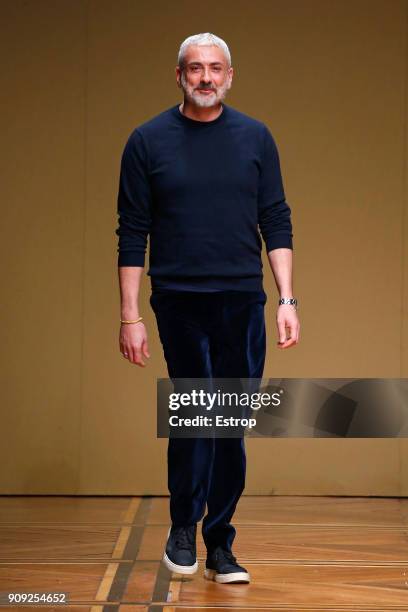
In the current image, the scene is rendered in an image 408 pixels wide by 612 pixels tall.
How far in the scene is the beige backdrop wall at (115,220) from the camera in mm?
4730

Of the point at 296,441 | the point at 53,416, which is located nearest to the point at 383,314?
the point at 296,441

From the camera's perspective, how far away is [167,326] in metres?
2.99

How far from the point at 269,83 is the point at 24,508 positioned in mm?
2001

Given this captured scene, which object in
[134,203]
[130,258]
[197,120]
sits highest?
[197,120]

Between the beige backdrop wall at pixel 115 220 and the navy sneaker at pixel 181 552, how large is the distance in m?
1.74

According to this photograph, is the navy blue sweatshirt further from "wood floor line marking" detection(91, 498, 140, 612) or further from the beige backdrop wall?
the beige backdrop wall

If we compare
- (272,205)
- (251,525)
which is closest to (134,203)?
(272,205)

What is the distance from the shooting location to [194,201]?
2928 millimetres

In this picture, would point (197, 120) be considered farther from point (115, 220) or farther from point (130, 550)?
point (115, 220)

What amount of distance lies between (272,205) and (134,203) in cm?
37

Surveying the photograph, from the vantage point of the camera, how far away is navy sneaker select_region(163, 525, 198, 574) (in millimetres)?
3010

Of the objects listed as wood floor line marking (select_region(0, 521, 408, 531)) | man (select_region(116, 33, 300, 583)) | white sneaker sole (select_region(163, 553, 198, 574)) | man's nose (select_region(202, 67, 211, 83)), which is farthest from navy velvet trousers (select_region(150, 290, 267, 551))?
wood floor line marking (select_region(0, 521, 408, 531))

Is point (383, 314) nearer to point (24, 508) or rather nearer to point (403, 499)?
point (403, 499)

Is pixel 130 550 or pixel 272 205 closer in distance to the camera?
pixel 272 205
